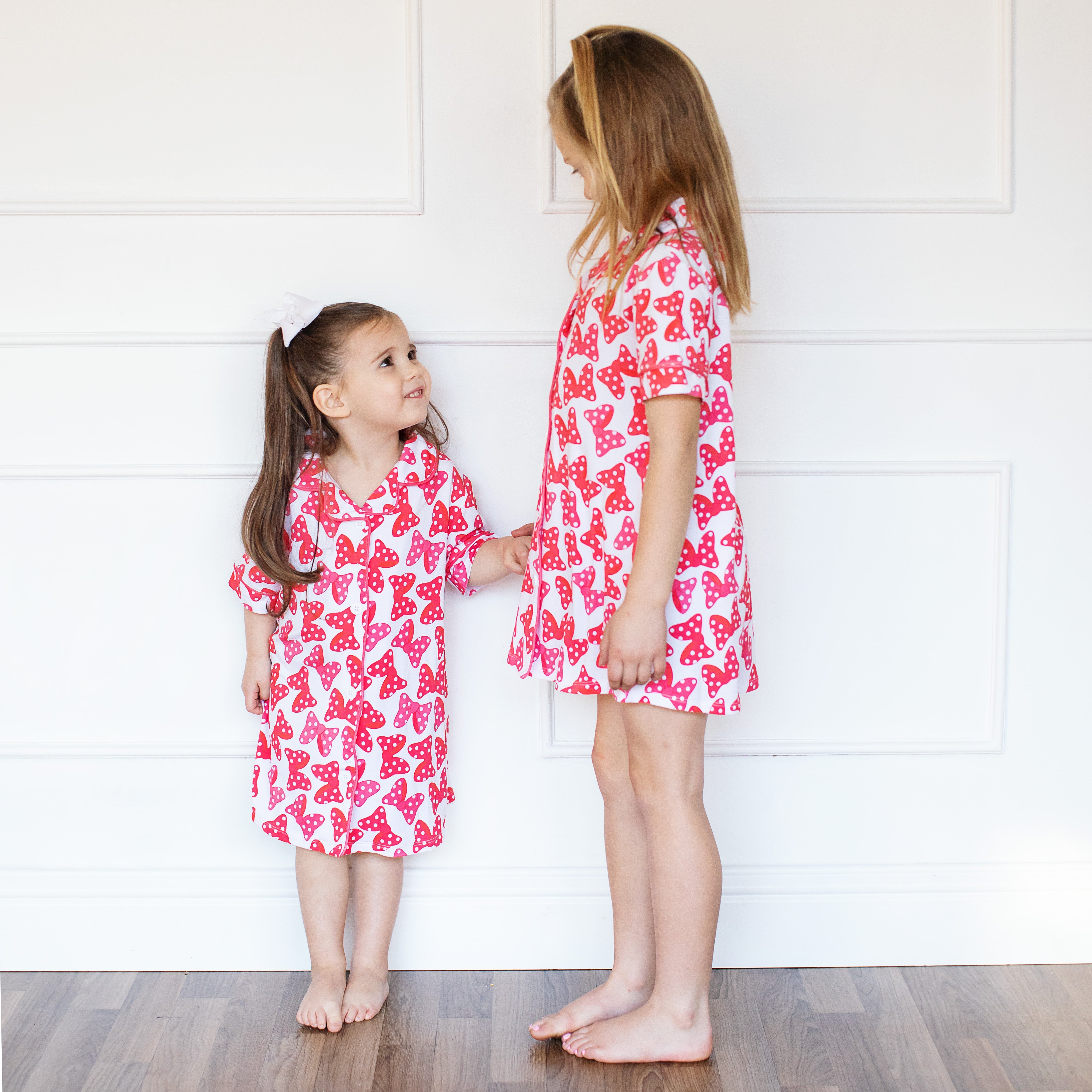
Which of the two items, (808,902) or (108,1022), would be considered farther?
(808,902)

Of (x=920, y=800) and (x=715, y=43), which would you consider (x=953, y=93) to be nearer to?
(x=715, y=43)

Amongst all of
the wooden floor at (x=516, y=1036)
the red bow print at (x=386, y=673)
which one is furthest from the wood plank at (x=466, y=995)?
the red bow print at (x=386, y=673)

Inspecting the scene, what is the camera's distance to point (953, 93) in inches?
57.5

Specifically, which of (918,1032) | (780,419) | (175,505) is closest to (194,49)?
(175,505)

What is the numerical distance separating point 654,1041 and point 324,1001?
0.45m

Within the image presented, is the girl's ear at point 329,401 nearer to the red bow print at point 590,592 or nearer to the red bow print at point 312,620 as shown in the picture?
the red bow print at point 312,620

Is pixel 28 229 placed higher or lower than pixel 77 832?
higher

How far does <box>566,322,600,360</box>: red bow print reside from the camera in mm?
1245

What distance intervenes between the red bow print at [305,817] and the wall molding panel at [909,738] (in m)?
0.34

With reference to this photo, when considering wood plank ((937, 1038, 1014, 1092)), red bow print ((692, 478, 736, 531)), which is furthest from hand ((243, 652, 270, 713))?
wood plank ((937, 1038, 1014, 1092))

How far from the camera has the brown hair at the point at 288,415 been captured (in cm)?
141

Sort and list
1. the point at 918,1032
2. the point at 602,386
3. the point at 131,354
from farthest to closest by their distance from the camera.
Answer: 1. the point at 131,354
2. the point at 918,1032
3. the point at 602,386

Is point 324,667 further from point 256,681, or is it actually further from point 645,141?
point 645,141

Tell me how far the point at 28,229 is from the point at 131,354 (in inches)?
8.8
